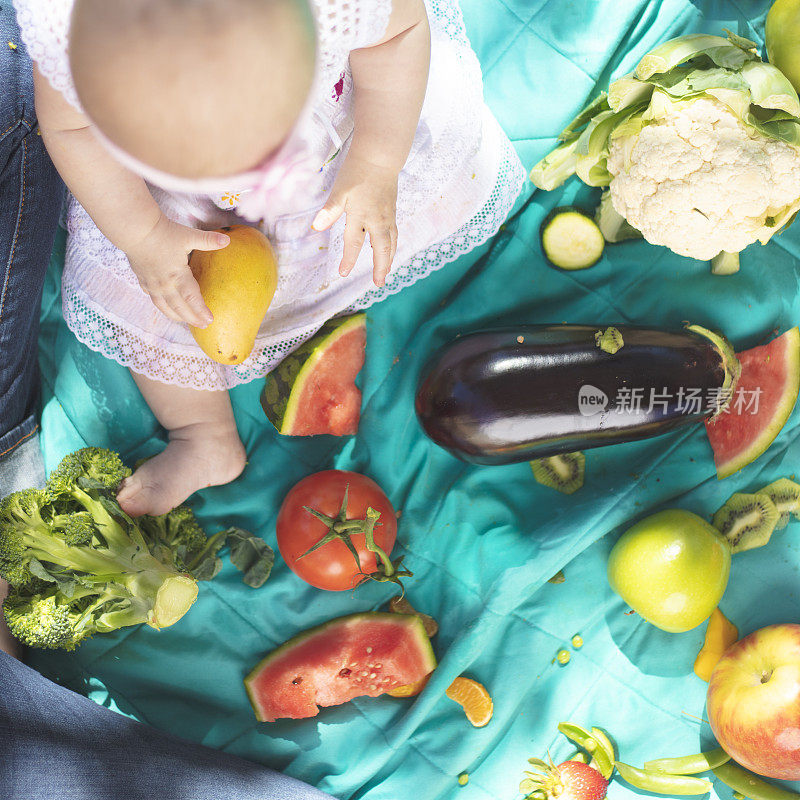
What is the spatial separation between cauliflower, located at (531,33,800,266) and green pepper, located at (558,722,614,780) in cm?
100

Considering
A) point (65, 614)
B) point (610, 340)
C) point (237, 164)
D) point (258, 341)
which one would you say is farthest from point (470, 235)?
point (65, 614)

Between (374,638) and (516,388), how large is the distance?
1.95 feet

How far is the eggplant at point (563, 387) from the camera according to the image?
134cm

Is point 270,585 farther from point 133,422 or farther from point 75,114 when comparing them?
point 75,114

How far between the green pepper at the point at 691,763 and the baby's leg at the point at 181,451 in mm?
1078

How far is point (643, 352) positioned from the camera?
1353 millimetres

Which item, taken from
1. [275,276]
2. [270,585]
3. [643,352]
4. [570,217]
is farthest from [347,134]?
[270,585]

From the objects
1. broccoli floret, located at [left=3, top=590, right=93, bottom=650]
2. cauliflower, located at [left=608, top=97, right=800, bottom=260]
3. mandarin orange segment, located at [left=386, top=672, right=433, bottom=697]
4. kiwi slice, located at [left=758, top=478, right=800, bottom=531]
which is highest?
cauliflower, located at [left=608, top=97, right=800, bottom=260]

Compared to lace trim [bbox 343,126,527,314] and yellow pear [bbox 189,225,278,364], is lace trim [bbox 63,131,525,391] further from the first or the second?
yellow pear [bbox 189,225,278,364]

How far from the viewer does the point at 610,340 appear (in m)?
1.36

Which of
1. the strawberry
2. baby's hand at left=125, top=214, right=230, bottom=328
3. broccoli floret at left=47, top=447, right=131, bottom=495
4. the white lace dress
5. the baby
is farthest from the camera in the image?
the strawberry

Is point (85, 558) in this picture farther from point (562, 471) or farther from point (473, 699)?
point (562, 471)

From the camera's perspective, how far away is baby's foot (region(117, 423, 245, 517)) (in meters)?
1.36

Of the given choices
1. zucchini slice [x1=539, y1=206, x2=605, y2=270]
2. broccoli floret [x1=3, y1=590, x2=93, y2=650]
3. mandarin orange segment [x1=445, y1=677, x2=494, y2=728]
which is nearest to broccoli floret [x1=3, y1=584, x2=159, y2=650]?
broccoli floret [x1=3, y1=590, x2=93, y2=650]
